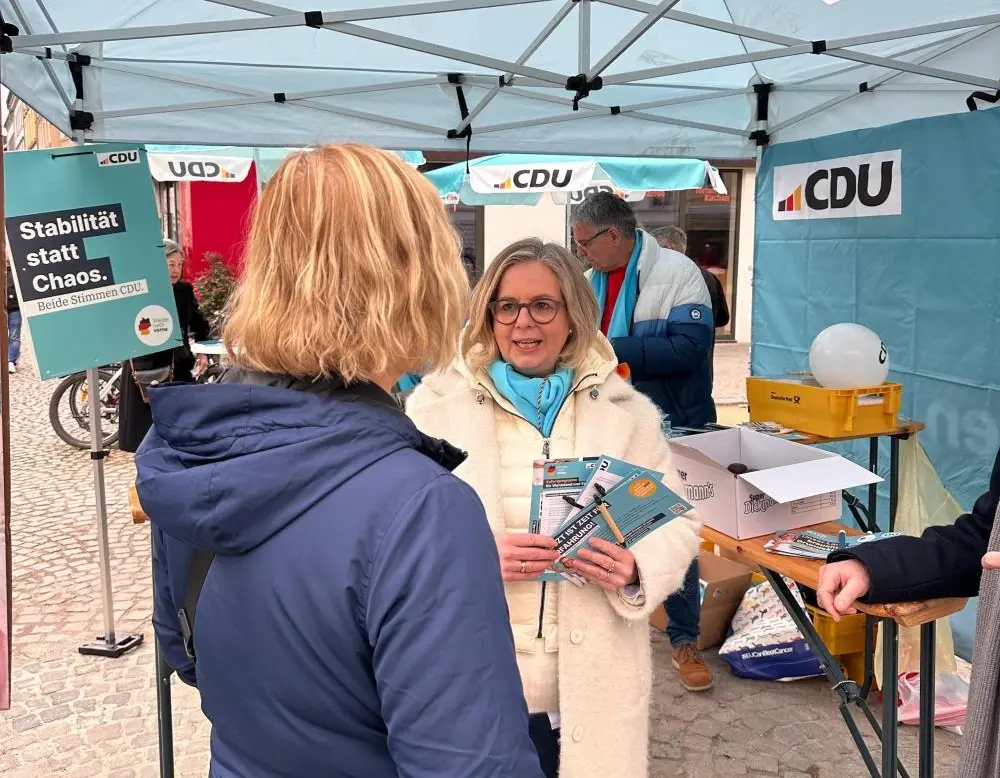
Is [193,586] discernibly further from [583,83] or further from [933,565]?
[583,83]

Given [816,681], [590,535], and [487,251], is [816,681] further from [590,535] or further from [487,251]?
[487,251]

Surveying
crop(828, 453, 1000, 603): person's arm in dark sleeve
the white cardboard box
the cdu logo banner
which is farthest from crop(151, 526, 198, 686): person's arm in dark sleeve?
the cdu logo banner

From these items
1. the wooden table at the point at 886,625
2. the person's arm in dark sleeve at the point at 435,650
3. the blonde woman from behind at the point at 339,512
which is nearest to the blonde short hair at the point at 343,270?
the blonde woman from behind at the point at 339,512

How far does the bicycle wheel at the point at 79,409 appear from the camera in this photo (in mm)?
8109

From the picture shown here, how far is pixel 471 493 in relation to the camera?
918 mm

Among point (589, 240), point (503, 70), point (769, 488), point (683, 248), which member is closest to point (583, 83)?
point (503, 70)

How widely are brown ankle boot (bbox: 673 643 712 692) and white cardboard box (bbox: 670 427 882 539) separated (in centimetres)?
121

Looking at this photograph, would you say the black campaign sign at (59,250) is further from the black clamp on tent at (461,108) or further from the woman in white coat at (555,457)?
the woman in white coat at (555,457)

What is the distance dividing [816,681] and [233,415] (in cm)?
344

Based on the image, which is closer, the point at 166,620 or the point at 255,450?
the point at 255,450

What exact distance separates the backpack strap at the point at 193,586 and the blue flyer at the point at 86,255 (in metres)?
2.76

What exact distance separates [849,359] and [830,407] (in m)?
0.22

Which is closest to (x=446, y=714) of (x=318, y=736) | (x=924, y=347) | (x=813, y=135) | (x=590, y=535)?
(x=318, y=736)

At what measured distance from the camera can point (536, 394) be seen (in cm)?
213
